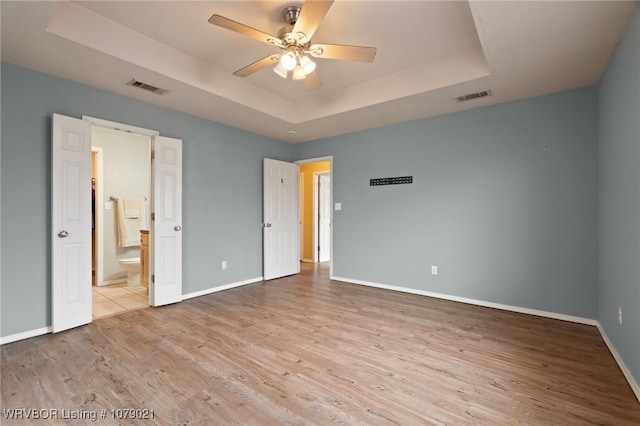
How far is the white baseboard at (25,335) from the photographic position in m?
2.62

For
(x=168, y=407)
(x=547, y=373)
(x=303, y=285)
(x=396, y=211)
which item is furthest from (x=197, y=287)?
(x=547, y=373)

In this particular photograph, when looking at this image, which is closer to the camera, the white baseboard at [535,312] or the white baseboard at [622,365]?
the white baseboard at [622,365]

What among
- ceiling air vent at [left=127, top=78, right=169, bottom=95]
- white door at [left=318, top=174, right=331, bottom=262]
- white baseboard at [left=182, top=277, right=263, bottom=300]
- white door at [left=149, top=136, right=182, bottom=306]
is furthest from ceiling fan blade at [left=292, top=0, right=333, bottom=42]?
white door at [left=318, top=174, right=331, bottom=262]

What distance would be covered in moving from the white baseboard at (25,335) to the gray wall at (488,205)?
12.4 ft

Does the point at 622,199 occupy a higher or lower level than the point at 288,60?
lower

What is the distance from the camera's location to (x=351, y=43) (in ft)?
9.41

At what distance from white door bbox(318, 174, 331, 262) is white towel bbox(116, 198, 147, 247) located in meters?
3.62

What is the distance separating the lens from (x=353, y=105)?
12.7ft

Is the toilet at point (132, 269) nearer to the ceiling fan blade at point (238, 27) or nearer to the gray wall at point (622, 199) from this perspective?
the ceiling fan blade at point (238, 27)

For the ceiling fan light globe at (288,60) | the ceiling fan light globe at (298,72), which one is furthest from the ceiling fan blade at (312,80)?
the ceiling fan light globe at (288,60)

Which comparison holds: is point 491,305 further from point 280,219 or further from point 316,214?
point 316,214

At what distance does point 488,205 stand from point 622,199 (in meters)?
1.45

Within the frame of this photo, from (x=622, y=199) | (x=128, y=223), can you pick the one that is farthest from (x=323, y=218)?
(x=622, y=199)

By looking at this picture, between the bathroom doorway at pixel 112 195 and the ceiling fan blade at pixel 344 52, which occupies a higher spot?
the ceiling fan blade at pixel 344 52
